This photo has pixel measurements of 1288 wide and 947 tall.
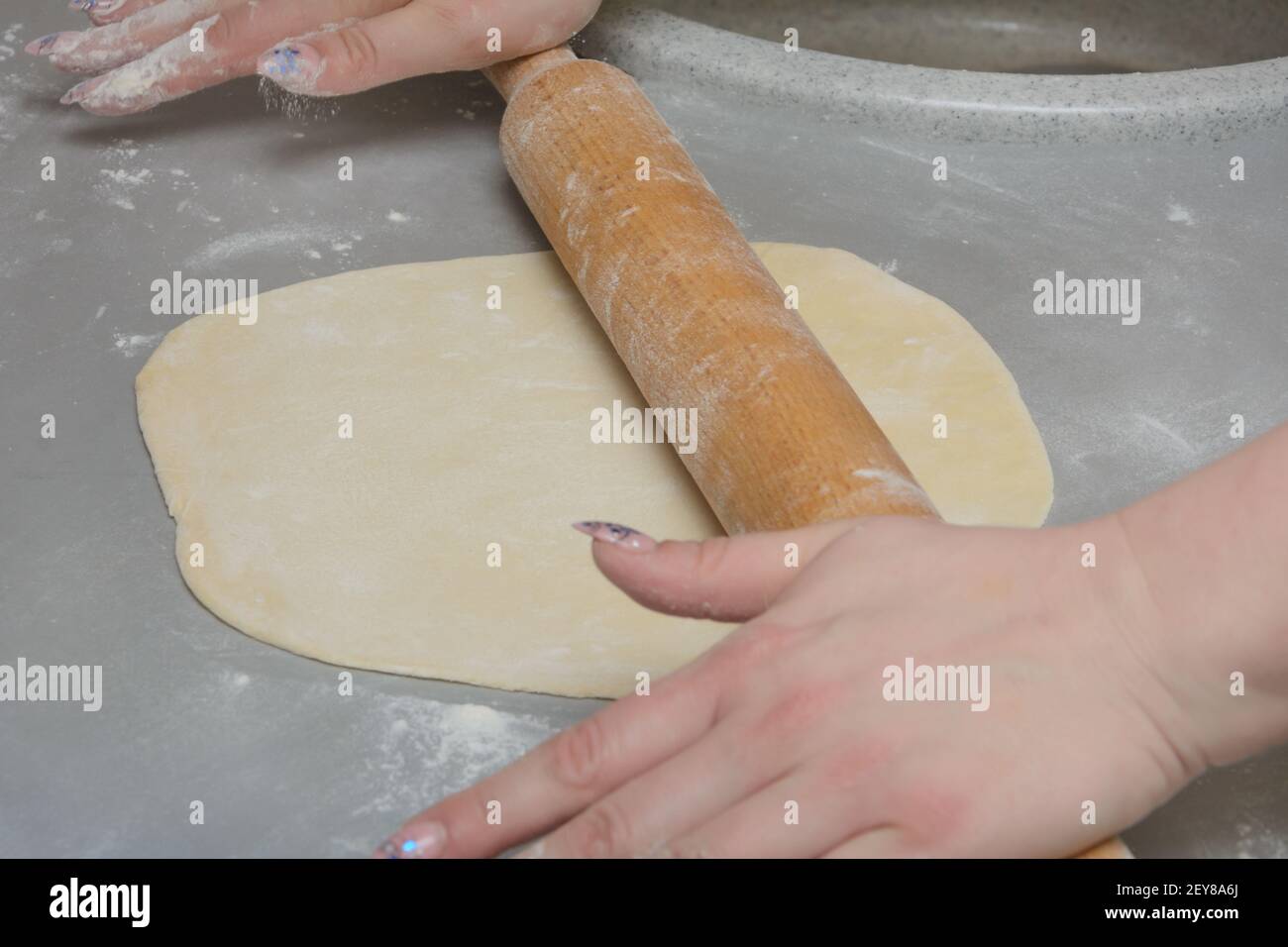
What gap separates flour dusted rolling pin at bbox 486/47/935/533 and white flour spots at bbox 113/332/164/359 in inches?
20.3

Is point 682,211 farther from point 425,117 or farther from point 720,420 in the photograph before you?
point 425,117

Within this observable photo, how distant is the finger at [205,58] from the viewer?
6.75 ft

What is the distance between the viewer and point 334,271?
75.8 inches

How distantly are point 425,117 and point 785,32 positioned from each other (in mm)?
1405

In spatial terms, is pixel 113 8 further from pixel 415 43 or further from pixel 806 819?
pixel 806 819

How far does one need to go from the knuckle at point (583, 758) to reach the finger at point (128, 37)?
1.49m

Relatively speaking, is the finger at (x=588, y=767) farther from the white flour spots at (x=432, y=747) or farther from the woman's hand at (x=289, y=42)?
the woman's hand at (x=289, y=42)

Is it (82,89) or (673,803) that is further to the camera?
(82,89)

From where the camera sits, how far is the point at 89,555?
5.07 feet

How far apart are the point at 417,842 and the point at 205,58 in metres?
1.40

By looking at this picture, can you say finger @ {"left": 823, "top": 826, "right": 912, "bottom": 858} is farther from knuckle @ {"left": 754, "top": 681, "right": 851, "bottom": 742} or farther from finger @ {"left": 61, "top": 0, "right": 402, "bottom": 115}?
finger @ {"left": 61, "top": 0, "right": 402, "bottom": 115}

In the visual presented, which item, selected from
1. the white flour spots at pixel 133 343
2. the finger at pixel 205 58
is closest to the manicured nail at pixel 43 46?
the finger at pixel 205 58

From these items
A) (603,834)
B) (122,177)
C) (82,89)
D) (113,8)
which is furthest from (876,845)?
(113,8)
